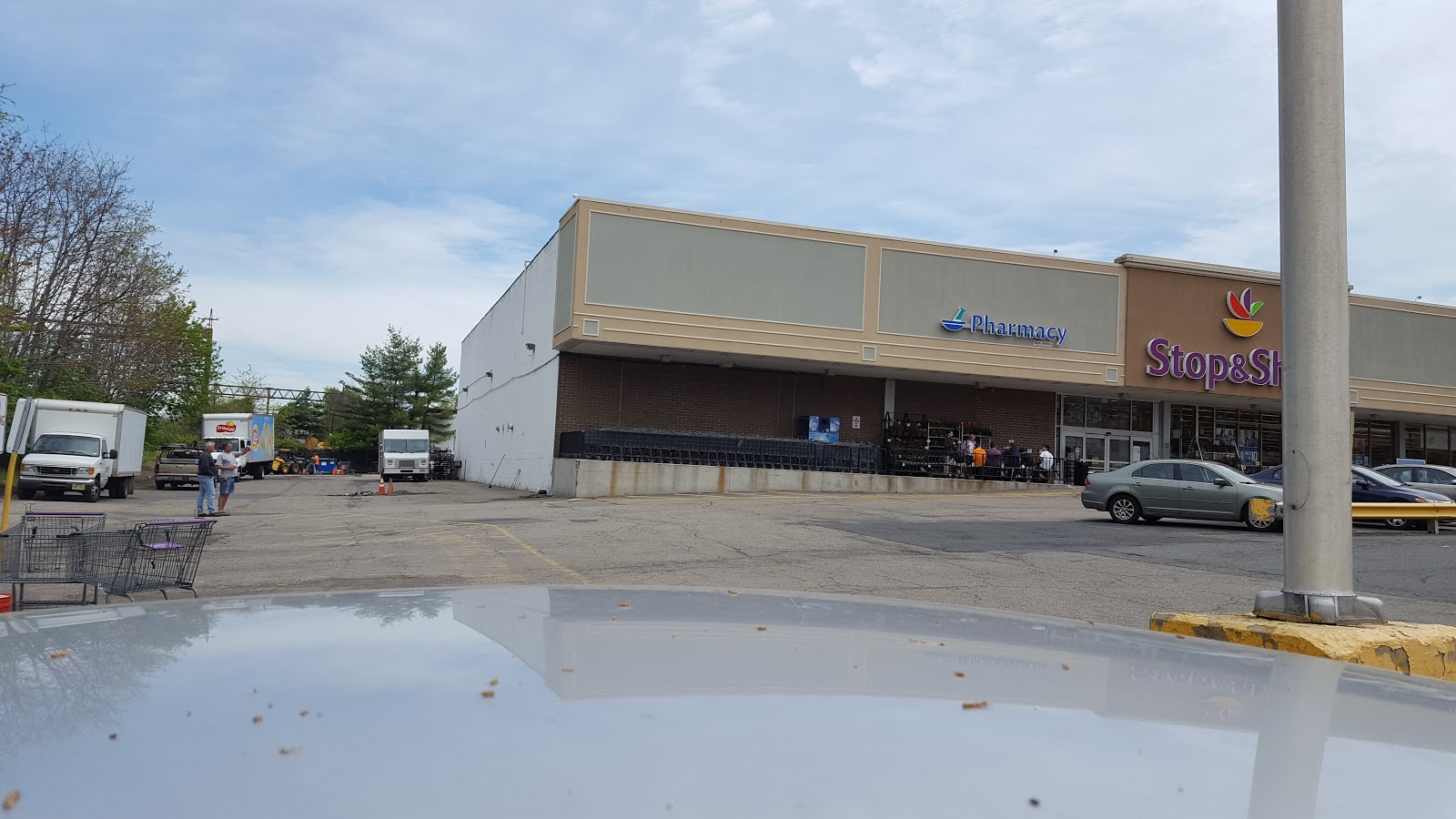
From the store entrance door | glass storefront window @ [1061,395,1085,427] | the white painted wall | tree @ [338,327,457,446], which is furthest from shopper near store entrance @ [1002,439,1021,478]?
tree @ [338,327,457,446]

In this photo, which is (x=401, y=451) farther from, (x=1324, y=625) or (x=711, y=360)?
(x=1324, y=625)

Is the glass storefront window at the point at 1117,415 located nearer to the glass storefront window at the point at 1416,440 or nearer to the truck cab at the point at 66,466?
the glass storefront window at the point at 1416,440

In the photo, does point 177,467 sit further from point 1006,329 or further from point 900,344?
point 1006,329

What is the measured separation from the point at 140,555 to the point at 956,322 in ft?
93.0

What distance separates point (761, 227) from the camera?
1266 inches

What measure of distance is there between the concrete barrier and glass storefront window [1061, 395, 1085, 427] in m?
5.27

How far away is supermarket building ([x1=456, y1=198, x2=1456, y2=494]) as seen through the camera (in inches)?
1230

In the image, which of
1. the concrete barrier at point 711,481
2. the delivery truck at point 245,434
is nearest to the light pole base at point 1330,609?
the concrete barrier at point 711,481

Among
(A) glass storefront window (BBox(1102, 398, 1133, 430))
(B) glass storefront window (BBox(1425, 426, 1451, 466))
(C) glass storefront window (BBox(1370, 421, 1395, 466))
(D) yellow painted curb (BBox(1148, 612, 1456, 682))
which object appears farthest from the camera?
(B) glass storefront window (BBox(1425, 426, 1451, 466))

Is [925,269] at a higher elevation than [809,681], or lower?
higher

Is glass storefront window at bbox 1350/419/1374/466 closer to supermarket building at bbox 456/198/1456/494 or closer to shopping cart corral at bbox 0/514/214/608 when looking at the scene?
supermarket building at bbox 456/198/1456/494

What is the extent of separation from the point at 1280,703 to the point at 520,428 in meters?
37.2

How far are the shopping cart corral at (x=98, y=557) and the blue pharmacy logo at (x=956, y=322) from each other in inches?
1089

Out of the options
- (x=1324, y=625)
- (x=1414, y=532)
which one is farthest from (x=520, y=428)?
(x=1324, y=625)
